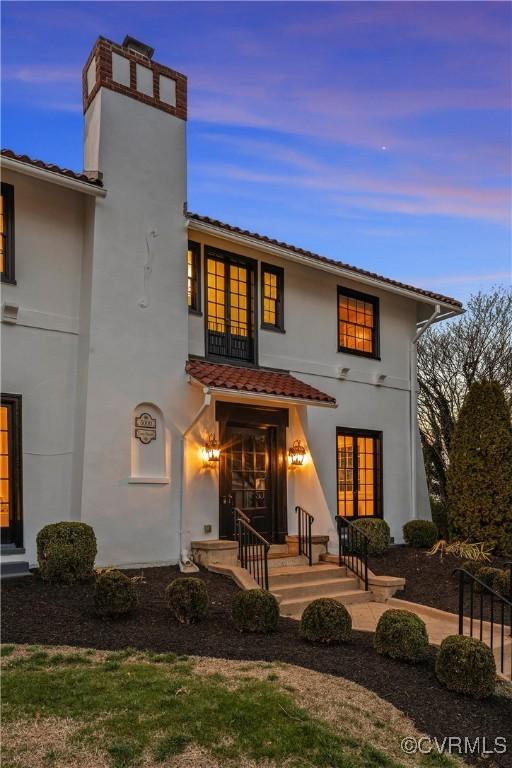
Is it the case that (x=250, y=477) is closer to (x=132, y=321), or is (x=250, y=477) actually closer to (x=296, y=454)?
(x=296, y=454)

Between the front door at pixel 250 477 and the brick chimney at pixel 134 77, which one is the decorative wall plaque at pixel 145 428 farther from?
the brick chimney at pixel 134 77

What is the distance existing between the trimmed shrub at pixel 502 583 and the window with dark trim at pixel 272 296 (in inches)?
239

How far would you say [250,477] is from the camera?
39.1 feet

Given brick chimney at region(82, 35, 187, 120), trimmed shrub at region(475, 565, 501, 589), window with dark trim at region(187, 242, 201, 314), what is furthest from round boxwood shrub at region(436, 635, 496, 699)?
brick chimney at region(82, 35, 187, 120)

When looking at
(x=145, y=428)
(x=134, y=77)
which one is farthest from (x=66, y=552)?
(x=134, y=77)

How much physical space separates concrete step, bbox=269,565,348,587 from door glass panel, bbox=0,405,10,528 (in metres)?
4.17

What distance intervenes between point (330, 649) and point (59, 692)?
306 cm

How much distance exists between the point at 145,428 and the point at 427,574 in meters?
5.89

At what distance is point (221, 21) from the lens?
995cm

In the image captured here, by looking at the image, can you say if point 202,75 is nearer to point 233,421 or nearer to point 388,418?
point 233,421

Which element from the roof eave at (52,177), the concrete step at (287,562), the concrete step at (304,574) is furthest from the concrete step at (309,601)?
the roof eave at (52,177)

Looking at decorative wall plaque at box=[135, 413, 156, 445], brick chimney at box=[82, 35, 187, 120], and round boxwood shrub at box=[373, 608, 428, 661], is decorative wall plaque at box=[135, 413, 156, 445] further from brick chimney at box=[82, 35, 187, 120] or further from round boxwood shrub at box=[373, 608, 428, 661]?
brick chimney at box=[82, 35, 187, 120]

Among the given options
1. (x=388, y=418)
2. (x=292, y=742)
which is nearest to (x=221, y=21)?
(x=388, y=418)

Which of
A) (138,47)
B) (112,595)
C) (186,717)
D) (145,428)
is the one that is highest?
(138,47)
